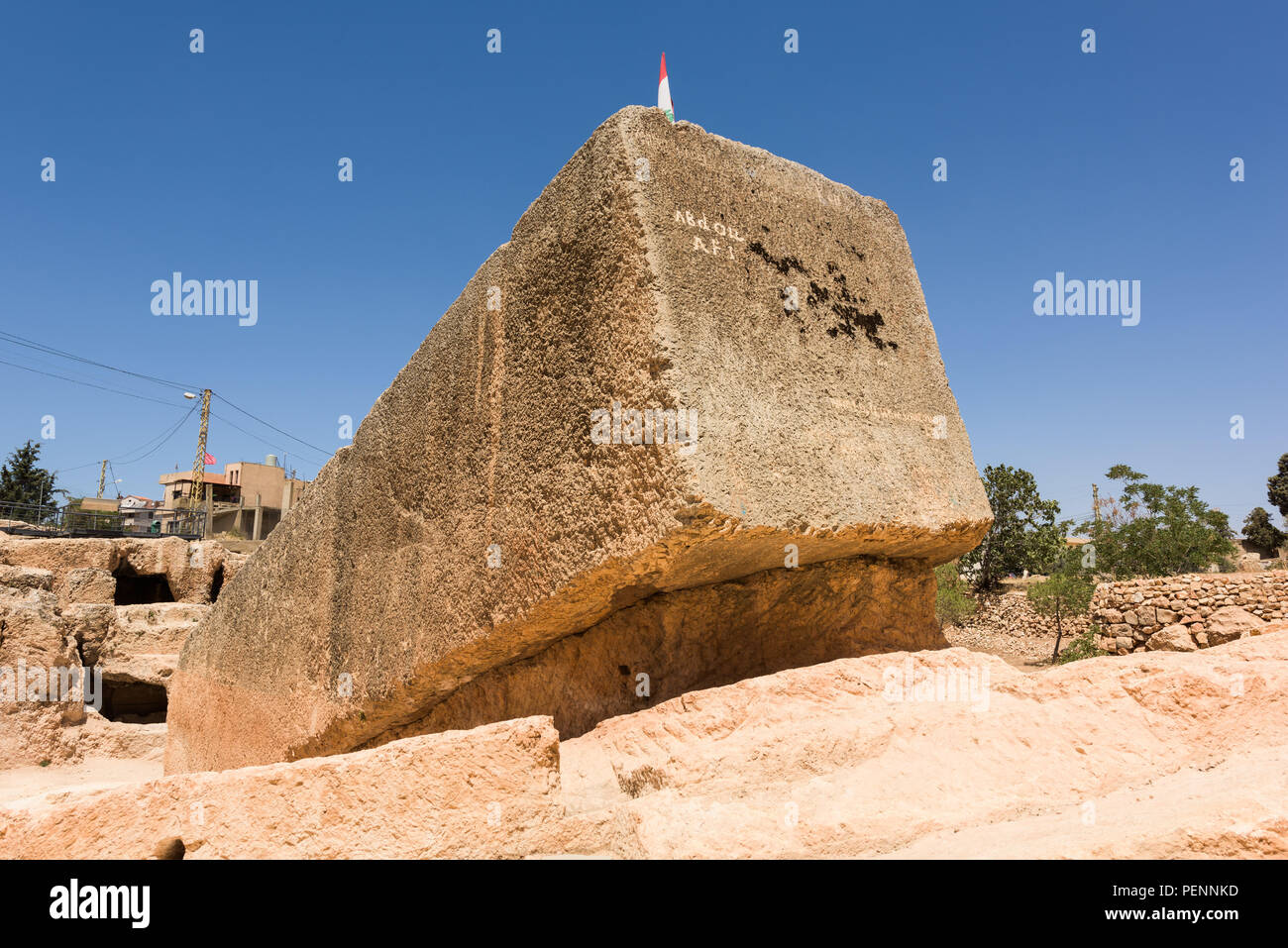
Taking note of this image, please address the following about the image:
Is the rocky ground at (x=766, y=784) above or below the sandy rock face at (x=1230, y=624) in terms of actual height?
above

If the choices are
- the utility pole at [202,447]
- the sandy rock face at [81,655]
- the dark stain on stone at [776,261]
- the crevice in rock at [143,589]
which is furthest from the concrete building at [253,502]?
the dark stain on stone at [776,261]

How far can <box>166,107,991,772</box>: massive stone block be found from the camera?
2.39 m

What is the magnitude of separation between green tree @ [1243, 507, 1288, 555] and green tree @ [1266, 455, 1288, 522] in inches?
24.6

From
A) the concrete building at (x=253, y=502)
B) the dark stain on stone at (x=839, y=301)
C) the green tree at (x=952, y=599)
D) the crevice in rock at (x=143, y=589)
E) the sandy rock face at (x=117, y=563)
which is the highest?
the concrete building at (x=253, y=502)

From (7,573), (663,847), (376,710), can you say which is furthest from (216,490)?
(663,847)

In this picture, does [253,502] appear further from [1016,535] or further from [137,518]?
[1016,535]

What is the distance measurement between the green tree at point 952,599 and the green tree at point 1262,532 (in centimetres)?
2106

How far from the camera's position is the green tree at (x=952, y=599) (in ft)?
62.8

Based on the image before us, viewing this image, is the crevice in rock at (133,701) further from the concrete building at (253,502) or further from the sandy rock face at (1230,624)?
the concrete building at (253,502)

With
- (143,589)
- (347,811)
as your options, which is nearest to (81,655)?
(143,589)

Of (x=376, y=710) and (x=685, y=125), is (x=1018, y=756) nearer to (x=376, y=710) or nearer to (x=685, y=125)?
(x=685, y=125)

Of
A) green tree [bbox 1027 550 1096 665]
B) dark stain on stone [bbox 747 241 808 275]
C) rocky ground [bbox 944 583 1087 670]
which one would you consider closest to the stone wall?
green tree [bbox 1027 550 1096 665]

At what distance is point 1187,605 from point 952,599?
894 centimetres
